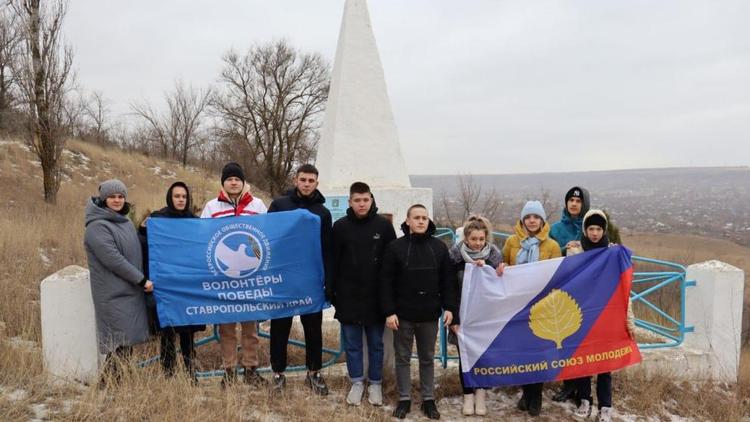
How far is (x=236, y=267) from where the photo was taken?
13.1 feet

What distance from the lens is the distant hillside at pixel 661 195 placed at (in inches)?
1745

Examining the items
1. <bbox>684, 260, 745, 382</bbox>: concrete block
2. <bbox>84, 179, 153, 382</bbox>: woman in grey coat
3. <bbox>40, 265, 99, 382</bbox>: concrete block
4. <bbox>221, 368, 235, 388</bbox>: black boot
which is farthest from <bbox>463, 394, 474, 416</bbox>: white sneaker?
<bbox>40, 265, 99, 382</bbox>: concrete block

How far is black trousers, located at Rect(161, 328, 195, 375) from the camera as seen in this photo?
3918 millimetres

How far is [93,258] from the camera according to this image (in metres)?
3.60

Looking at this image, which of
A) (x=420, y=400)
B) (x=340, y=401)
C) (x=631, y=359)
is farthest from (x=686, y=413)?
(x=340, y=401)

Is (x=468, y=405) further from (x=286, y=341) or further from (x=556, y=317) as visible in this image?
(x=286, y=341)

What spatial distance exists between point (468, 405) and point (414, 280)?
1160 mm

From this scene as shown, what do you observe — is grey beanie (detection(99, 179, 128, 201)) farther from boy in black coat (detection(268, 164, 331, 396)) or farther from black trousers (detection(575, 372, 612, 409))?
black trousers (detection(575, 372, 612, 409))

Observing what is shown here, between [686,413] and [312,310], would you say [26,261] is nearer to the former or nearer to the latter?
[312,310]

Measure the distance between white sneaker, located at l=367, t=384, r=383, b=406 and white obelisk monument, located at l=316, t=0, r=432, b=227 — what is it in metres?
2.99

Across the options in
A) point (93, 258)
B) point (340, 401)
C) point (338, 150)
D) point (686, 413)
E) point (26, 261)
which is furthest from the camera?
point (26, 261)

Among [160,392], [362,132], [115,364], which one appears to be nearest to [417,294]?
[160,392]

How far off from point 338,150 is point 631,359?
428 cm

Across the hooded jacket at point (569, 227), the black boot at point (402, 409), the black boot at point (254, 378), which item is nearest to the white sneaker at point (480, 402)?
the black boot at point (402, 409)
